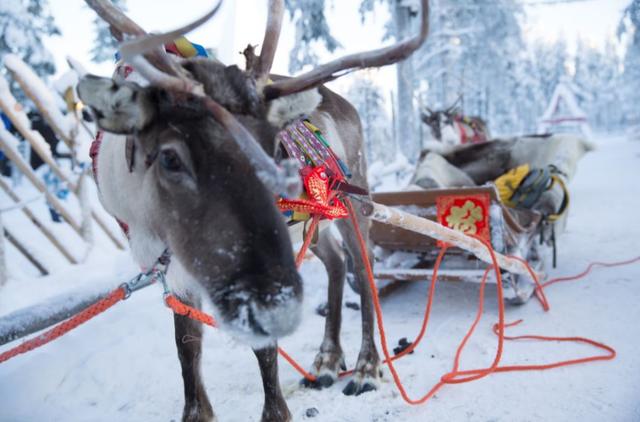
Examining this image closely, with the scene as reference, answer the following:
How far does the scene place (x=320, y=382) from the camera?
116 inches

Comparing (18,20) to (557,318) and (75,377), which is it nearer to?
(75,377)

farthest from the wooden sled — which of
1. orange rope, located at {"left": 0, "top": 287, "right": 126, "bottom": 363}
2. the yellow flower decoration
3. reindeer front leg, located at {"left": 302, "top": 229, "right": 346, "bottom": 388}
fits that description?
orange rope, located at {"left": 0, "top": 287, "right": 126, "bottom": 363}

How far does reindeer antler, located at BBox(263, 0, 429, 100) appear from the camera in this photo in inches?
62.8

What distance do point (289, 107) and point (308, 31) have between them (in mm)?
11384

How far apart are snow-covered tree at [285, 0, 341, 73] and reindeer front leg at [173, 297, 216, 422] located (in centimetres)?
1064

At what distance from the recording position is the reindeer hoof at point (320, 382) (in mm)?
2934

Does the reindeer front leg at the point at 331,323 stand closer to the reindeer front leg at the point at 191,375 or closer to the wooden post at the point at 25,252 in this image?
the reindeer front leg at the point at 191,375

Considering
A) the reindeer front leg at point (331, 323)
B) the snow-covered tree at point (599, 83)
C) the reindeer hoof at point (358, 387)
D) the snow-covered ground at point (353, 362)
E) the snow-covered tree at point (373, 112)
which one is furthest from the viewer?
the snow-covered tree at point (599, 83)

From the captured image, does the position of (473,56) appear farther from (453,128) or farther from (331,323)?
(331,323)

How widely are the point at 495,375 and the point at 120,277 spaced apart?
8.99 feet

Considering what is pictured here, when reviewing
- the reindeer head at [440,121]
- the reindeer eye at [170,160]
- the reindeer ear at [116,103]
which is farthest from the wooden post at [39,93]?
the reindeer head at [440,121]

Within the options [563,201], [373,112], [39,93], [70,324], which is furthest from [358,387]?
[373,112]

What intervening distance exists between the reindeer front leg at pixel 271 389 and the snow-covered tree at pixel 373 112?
2753 cm

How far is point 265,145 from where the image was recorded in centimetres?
157
